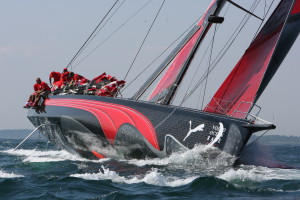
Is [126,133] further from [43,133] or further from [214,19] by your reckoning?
[43,133]

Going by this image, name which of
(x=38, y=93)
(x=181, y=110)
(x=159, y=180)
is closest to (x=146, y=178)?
(x=159, y=180)

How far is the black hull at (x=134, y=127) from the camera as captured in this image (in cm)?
991

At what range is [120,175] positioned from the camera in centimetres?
932

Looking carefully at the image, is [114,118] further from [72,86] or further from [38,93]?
[38,93]

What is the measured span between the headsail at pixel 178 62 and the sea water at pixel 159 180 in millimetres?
1688

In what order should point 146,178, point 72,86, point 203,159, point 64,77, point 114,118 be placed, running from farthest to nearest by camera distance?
point 64,77
point 72,86
point 114,118
point 203,159
point 146,178

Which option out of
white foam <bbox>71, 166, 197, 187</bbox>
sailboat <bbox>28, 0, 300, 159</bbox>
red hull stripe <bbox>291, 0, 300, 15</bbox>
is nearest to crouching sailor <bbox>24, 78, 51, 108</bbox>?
sailboat <bbox>28, 0, 300, 159</bbox>

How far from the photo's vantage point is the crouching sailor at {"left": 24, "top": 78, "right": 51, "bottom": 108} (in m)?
13.8

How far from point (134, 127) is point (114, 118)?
610mm

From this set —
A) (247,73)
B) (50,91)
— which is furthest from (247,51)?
(50,91)

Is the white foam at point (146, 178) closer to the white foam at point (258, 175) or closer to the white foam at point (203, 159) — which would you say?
the white foam at point (258, 175)

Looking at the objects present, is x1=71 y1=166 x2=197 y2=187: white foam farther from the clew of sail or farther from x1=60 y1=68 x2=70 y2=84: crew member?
x1=60 y1=68 x2=70 y2=84: crew member

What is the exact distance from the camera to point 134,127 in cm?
1080

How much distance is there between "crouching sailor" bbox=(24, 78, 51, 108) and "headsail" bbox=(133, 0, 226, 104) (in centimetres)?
300
